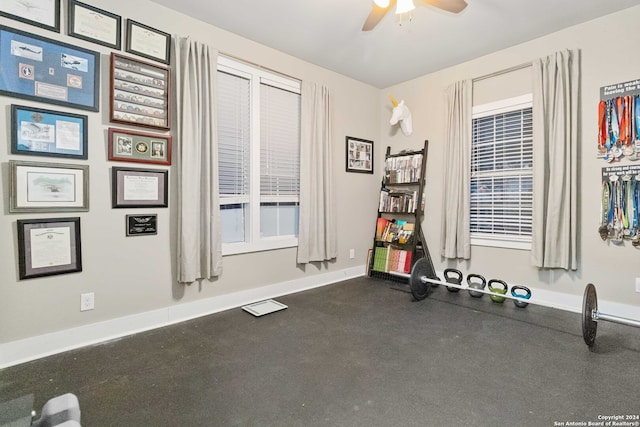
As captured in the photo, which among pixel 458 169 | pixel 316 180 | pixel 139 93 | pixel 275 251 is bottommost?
pixel 275 251

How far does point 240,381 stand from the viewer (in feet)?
6.16

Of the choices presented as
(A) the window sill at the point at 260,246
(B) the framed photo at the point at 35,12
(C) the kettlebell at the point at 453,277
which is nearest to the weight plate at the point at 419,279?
(C) the kettlebell at the point at 453,277

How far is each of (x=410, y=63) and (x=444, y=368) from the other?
3296 millimetres

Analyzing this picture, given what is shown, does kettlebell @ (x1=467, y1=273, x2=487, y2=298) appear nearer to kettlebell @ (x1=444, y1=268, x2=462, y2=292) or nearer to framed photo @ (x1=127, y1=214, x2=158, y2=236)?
kettlebell @ (x1=444, y1=268, x2=462, y2=292)

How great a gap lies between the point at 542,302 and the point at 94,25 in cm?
405

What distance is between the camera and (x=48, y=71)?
218 cm

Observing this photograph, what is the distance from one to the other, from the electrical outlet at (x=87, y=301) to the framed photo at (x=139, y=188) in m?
0.69

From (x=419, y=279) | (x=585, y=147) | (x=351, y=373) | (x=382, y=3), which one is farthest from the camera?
(x=419, y=279)

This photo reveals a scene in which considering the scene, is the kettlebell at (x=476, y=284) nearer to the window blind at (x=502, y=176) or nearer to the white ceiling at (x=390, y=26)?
the window blind at (x=502, y=176)

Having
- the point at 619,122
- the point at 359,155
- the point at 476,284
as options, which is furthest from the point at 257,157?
the point at 619,122

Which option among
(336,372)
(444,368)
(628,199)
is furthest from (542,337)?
(336,372)

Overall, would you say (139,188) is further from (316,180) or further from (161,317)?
(316,180)

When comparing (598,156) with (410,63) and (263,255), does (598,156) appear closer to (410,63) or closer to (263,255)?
(410,63)

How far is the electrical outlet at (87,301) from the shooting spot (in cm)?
236
